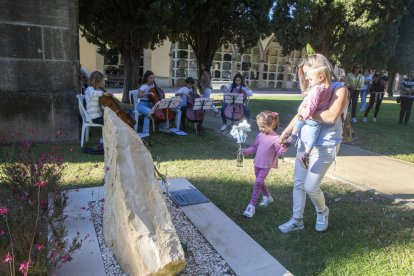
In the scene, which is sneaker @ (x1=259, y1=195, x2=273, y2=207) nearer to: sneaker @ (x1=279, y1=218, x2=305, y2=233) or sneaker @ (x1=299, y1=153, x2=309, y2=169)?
sneaker @ (x1=279, y1=218, x2=305, y2=233)

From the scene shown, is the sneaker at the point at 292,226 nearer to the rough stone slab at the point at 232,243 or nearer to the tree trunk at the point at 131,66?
the rough stone slab at the point at 232,243

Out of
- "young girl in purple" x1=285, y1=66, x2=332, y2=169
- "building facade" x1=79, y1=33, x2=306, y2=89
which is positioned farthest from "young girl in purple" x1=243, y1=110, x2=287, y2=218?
"building facade" x1=79, y1=33, x2=306, y2=89

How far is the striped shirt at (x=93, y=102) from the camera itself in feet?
21.6

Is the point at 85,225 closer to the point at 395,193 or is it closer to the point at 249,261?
the point at 249,261

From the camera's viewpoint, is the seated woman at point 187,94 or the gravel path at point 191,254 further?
the seated woman at point 187,94

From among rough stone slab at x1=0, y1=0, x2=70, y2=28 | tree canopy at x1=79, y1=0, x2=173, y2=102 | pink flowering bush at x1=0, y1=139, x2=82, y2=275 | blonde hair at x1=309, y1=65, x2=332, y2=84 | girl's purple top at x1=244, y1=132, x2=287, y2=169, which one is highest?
tree canopy at x1=79, y1=0, x2=173, y2=102

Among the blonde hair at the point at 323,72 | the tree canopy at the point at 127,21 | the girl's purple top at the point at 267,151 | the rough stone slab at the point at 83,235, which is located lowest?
the rough stone slab at the point at 83,235

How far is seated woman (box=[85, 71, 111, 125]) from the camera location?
6.58m

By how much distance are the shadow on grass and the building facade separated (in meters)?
18.1

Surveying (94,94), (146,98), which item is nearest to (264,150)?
(94,94)

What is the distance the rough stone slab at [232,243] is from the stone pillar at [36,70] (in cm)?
429

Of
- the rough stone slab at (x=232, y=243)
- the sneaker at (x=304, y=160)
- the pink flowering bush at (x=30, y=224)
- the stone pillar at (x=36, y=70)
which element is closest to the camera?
the pink flowering bush at (x=30, y=224)

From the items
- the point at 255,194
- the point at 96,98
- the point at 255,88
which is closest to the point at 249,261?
the point at 255,194

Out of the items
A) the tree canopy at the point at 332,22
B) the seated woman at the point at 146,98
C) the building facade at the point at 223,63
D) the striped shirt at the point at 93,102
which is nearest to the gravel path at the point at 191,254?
the striped shirt at the point at 93,102
